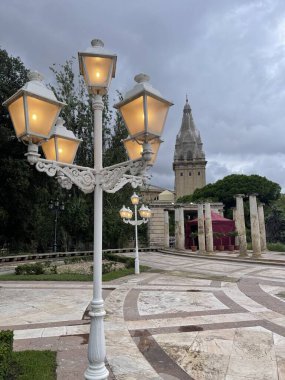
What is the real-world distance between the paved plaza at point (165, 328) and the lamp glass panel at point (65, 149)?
3.19 meters

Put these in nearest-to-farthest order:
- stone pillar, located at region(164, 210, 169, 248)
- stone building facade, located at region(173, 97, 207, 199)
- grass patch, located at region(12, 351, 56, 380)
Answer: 1. grass patch, located at region(12, 351, 56, 380)
2. stone pillar, located at region(164, 210, 169, 248)
3. stone building facade, located at region(173, 97, 207, 199)

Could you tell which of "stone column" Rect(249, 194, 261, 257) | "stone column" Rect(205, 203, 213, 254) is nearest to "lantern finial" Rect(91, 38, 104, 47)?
"stone column" Rect(249, 194, 261, 257)

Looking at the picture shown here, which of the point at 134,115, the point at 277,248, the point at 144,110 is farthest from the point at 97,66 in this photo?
the point at 277,248

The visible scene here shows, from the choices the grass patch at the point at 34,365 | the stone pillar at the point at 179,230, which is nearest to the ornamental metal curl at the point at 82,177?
the grass patch at the point at 34,365

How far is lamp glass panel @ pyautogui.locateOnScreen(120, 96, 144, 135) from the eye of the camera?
3.44m

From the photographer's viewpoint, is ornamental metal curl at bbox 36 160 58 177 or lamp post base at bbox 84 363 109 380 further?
ornamental metal curl at bbox 36 160 58 177

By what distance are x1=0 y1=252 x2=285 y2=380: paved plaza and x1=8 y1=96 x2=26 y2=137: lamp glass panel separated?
3.43 metres

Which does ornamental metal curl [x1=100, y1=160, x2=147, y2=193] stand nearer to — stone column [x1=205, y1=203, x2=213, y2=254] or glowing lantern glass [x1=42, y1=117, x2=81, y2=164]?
glowing lantern glass [x1=42, y1=117, x2=81, y2=164]

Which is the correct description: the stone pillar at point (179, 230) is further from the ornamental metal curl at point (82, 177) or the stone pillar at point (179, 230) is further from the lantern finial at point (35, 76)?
the lantern finial at point (35, 76)

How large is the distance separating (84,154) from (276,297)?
1743 centimetres

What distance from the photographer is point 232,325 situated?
6.81 metres

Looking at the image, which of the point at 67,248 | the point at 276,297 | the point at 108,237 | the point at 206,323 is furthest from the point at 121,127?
the point at 206,323

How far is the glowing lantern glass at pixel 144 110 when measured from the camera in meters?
3.38

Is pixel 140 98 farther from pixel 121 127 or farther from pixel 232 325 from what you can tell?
pixel 121 127
